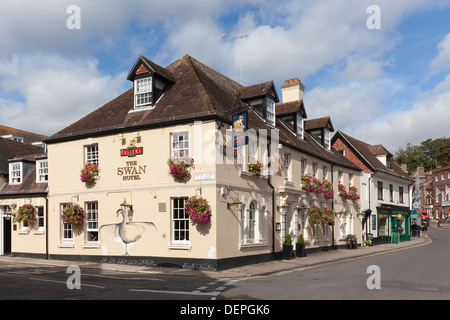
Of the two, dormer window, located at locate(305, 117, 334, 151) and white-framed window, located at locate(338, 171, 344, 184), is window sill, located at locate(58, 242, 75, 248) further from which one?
white-framed window, located at locate(338, 171, 344, 184)

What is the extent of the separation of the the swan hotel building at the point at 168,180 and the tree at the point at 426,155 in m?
83.6

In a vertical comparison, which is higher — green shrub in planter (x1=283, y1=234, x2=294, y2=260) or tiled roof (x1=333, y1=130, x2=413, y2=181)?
tiled roof (x1=333, y1=130, x2=413, y2=181)

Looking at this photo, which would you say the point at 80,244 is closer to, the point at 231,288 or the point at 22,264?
the point at 22,264

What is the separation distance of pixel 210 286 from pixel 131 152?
353 inches

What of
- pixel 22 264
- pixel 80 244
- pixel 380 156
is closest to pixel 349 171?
pixel 380 156

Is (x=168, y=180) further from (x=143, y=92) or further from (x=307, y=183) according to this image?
(x=307, y=183)

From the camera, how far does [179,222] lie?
18922 millimetres

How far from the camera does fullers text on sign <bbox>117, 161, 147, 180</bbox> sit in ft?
65.4

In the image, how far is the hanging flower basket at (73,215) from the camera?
21.0 meters

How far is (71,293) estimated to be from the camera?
11.5 m

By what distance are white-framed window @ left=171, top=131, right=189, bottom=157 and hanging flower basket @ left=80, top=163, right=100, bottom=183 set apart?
4.33 metres

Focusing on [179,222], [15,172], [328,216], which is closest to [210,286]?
[179,222]

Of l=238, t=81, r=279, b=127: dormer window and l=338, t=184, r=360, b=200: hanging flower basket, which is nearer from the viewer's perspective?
l=238, t=81, r=279, b=127: dormer window

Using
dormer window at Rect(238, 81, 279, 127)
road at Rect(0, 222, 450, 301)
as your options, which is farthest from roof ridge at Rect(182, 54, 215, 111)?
road at Rect(0, 222, 450, 301)
